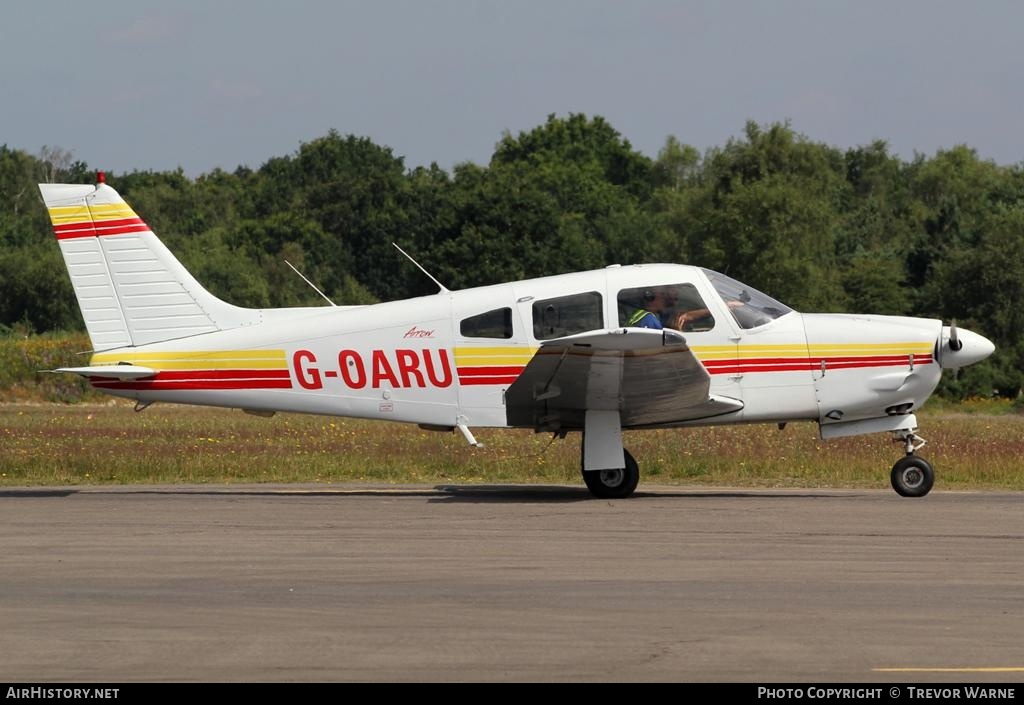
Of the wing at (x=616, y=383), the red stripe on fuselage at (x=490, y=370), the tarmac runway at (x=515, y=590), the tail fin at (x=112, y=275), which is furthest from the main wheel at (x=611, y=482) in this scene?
the tail fin at (x=112, y=275)

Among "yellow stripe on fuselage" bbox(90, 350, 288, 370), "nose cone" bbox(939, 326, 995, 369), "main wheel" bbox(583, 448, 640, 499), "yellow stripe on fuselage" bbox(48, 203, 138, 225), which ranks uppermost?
"yellow stripe on fuselage" bbox(48, 203, 138, 225)

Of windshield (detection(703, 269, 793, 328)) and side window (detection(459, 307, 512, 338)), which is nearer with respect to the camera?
windshield (detection(703, 269, 793, 328))

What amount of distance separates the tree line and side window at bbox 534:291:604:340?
77.5ft

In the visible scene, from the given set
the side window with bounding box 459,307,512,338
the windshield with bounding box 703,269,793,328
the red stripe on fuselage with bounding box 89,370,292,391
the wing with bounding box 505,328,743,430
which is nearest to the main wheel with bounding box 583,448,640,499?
the wing with bounding box 505,328,743,430

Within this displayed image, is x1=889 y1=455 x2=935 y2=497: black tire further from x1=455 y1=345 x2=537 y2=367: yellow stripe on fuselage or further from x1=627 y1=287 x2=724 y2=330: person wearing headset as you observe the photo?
x1=455 y1=345 x2=537 y2=367: yellow stripe on fuselage

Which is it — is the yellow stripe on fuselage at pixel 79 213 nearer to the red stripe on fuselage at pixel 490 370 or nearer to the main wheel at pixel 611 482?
the red stripe on fuselage at pixel 490 370

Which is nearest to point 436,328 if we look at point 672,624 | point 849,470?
point 849,470

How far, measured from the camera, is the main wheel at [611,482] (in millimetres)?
13328

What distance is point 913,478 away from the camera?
1325cm

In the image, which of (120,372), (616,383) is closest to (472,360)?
(616,383)

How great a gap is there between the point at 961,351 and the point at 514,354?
13.3 feet

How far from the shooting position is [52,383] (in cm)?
3500

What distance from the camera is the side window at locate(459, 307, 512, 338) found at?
1329 centimetres

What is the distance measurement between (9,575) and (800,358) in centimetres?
724
